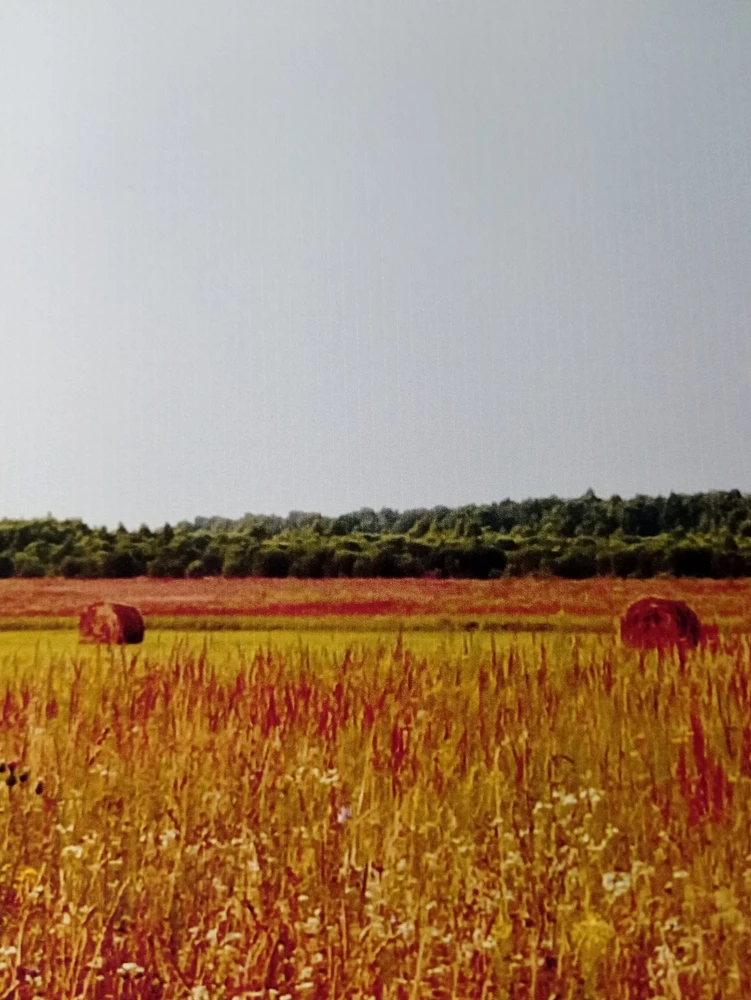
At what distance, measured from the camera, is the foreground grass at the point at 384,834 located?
1601 millimetres

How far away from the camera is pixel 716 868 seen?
1.82 meters

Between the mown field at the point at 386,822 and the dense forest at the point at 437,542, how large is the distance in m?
0.24

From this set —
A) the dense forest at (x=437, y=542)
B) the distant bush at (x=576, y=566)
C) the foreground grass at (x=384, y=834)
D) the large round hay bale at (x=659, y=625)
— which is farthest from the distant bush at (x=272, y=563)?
the large round hay bale at (x=659, y=625)

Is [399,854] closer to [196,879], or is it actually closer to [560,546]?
[196,879]

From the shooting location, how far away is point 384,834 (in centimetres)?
193

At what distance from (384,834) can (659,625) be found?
1731 millimetres

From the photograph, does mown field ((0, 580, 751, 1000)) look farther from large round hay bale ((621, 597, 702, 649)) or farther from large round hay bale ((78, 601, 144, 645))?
large round hay bale ((78, 601, 144, 645))

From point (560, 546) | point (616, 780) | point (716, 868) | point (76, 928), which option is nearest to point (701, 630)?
point (560, 546)

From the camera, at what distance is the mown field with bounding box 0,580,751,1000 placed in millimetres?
1604

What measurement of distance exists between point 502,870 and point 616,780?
0.55 metres

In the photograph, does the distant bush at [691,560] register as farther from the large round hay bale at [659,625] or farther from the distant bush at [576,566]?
the distant bush at [576,566]

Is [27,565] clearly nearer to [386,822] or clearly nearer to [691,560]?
[386,822]

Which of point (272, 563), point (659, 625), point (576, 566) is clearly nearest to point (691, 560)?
point (659, 625)

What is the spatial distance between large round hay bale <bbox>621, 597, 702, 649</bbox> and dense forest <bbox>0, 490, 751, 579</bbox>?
0.46 ft
